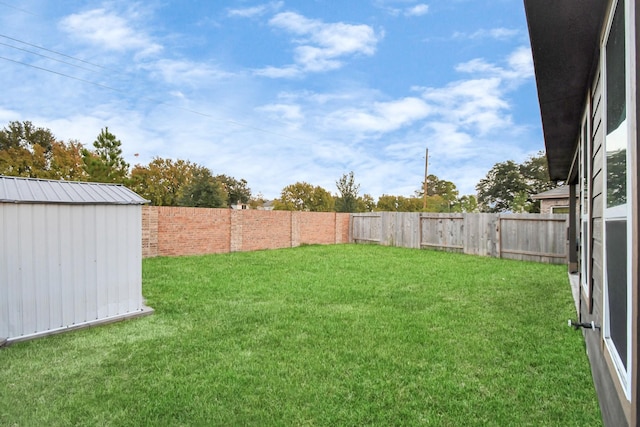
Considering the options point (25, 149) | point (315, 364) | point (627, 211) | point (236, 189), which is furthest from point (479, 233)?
point (236, 189)

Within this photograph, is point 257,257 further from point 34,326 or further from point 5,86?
point 5,86

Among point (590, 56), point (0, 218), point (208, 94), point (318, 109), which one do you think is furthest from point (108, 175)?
point (590, 56)

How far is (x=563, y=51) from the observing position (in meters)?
2.20

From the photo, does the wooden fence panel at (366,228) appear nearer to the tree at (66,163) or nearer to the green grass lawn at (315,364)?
the green grass lawn at (315,364)

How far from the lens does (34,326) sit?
3246 millimetres

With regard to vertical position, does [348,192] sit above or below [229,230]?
above

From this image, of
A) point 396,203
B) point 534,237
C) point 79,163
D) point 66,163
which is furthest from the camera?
point 396,203

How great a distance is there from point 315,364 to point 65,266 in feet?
9.20

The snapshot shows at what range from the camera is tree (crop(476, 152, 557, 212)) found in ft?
95.3

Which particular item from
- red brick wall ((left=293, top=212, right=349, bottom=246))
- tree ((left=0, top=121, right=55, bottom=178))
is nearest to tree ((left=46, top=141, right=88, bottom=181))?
tree ((left=0, top=121, right=55, bottom=178))

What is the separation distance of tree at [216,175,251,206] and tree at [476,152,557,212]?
2489 centimetres

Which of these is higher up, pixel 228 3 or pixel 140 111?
pixel 228 3

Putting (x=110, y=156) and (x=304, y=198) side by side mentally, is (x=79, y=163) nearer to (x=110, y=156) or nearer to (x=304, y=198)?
(x=110, y=156)

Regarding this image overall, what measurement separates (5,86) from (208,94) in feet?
22.2
